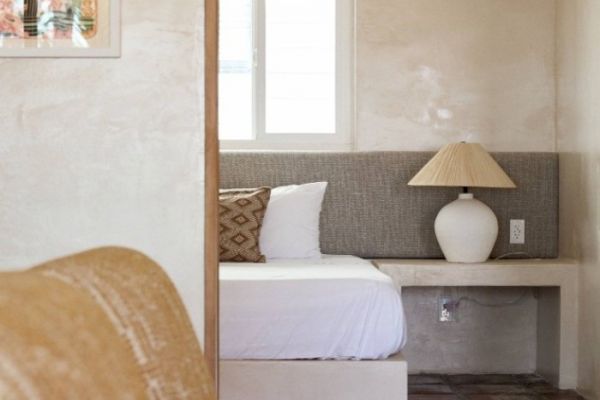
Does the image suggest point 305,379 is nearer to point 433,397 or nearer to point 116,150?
point 433,397

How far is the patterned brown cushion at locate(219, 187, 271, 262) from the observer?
424 centimetres

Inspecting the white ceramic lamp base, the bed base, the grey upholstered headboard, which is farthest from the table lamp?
the bed base

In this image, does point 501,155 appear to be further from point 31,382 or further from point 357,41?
point 31,382

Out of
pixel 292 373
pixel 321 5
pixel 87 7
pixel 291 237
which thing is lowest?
Answer: pixel 292 373

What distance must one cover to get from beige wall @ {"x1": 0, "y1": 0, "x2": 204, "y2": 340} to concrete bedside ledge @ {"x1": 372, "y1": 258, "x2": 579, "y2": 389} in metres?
2.00

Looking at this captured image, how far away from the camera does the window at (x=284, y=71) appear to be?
4965 millimetres

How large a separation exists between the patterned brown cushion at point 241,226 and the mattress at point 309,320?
766 millimetres

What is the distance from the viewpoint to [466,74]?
4887 mm

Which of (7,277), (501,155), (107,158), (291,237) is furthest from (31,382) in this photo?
(501,155)

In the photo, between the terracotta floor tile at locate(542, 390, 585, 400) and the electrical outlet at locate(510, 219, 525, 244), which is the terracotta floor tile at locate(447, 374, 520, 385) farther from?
the electrical outlet at locate(510, 219, 525, 244)

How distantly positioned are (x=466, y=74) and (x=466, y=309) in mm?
1146

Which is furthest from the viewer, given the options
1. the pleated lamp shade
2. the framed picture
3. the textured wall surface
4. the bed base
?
the textured wall surface

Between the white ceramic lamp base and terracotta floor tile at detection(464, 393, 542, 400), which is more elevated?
the white ceramic lamp base

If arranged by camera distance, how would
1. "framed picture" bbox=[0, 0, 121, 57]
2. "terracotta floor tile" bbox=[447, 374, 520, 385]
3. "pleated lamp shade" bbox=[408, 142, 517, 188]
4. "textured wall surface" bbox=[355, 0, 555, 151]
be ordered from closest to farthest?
1. "framed picture" bbox=[0, 0, 121, 57]
2. "pleated lamp shade" bbox=[408, 142, 517, 188]
3. "terracotta floor tile" bbox=[447, 374, 520, 385]
4. "textured wall surface" bbox=[355, 0, 555, 151]
